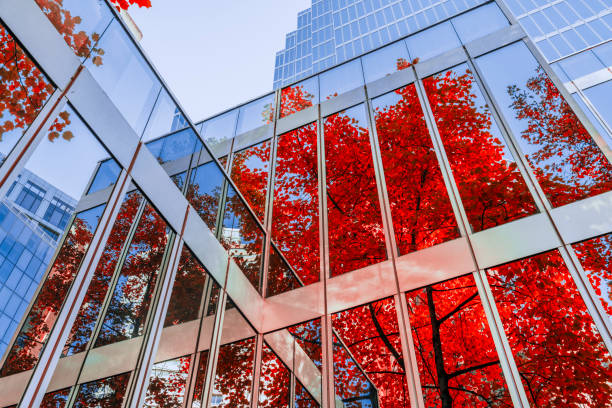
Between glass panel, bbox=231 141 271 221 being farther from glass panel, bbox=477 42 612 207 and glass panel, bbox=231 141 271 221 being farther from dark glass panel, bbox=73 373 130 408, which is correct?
dark glass panel, bbox=73 373 130 408

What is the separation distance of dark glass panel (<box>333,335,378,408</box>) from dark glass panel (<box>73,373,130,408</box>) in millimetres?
3196

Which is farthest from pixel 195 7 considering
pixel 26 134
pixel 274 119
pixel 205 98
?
pixel 26 134

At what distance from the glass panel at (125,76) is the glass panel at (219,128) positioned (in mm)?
5809

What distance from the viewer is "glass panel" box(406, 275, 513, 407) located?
4.97 metres

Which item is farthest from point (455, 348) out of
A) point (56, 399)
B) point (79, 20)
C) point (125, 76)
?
point (79, 20)

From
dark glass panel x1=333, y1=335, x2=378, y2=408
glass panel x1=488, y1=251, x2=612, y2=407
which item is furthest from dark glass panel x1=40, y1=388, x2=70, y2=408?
glass panel x1=488, y1=251, x2=612, y2=407

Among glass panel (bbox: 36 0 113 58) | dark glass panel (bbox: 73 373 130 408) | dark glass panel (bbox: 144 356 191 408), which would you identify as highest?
glass panel (bbox: 36 0 113 58)

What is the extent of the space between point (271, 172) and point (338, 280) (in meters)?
3.47

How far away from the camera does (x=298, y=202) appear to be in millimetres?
8391

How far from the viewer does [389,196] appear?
7344mm

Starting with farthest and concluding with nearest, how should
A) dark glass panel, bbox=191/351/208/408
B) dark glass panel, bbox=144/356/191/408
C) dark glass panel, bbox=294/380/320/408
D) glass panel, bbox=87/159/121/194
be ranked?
dark glass panel, bbox=294/380/320/408 → dark glass panel, bbox=191/351/208/408 → dark glass panel, bbox=144/356/191/408 → glass panel, bbox=87/159/121/194

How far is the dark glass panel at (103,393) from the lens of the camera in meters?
3.23

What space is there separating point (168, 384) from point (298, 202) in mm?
4672

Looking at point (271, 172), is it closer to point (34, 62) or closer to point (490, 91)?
point (490, 91)
